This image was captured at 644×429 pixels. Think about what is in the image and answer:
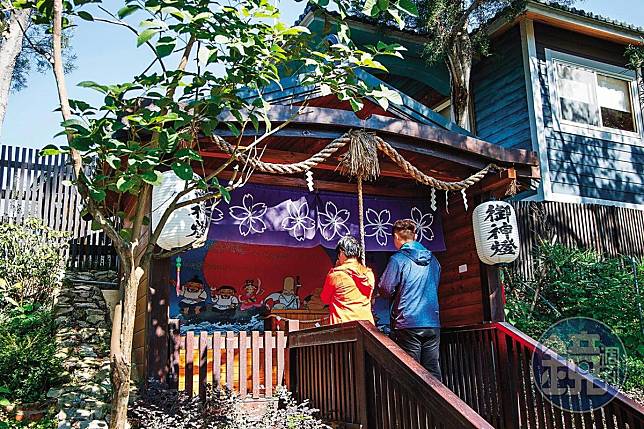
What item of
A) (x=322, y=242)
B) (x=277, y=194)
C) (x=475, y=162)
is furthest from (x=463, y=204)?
(x=277, y=194)

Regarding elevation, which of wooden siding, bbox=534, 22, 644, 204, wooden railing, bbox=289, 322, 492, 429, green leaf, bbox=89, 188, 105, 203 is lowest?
wooden railing, bbox=289, 322, 492, 429

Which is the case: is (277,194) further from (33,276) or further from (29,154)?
(29,154)

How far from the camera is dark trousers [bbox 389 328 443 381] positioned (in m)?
5.52

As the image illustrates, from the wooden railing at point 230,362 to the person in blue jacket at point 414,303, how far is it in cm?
112

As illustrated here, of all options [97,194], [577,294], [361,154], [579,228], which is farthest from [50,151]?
[579,228]

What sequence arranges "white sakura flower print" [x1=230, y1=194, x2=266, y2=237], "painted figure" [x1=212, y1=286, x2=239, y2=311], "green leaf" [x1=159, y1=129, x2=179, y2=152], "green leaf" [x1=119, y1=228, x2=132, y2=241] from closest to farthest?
"green leaf" [x1=159, y1=129, x2=179, y2=152] → "green leaf" [x1=119, y1=228, x2=132, y2=241] → "white sakura flower print" [x1=230, y1=194, x2=266, y2=237] → "painted figure" [x1=212, y1=286, x2=239, y2=311]

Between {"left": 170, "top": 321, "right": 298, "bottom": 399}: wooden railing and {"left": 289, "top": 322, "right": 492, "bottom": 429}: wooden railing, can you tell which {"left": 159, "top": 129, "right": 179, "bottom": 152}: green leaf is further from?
{"left": 170, "top": 321, "right": 298, "bottom": 399}: wooden railing

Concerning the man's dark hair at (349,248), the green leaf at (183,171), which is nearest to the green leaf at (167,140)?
the green leaf at (183,171)

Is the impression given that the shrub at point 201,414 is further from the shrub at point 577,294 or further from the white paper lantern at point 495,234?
the shrub at point 577,294

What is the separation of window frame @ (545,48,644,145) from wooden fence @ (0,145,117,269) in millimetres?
9108

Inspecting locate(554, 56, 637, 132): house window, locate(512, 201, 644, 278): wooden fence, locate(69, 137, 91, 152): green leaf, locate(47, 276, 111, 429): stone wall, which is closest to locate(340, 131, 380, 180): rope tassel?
locate(69, 137, 91, 152): green leaf

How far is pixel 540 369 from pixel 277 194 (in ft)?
11.5

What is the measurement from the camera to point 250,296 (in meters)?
9.08
